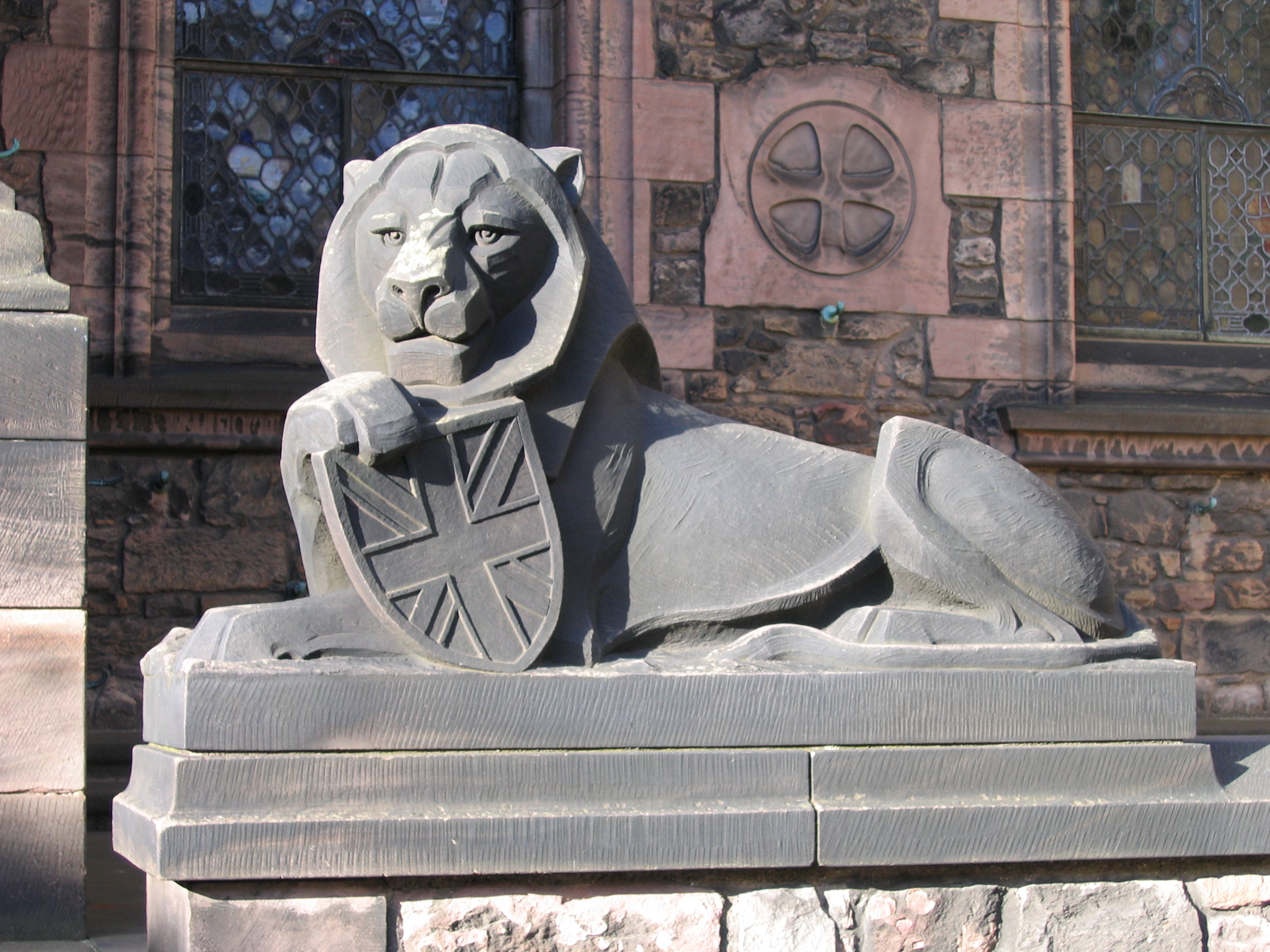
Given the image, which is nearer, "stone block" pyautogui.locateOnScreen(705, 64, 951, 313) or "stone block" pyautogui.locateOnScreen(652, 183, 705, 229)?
"stone block" pyautogui.locateOnScreen(652, 183, 705, 229)

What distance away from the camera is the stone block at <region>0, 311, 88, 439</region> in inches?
144

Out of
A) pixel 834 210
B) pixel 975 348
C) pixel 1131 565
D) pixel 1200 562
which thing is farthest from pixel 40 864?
pixel 1200 562

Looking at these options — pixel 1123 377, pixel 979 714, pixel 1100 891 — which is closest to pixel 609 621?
pixel 979 714

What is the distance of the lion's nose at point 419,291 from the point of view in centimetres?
272

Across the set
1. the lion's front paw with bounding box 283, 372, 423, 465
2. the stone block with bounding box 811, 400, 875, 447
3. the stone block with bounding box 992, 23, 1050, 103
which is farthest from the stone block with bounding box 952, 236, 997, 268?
the lion's front paw with bounding box 283, 372, 423, 465

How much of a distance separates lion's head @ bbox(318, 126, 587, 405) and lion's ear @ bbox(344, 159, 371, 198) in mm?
10

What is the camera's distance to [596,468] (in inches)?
113

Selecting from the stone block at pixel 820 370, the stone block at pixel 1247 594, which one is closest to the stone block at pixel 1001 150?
the stone block at pixel 820 370

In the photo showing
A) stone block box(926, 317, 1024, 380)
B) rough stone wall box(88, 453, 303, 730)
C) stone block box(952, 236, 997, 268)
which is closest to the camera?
rough stone wall box(88, 453, 303, 730)

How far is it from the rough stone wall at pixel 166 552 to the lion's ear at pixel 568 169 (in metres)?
3.96

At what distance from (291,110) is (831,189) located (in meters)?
2.75

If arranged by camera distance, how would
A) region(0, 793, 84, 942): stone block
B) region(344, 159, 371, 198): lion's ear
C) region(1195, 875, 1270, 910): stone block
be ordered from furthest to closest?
region(0, 793, 84, 942): stone block < region(344, 159, 371, 198): lion's ear < region(1195, 875, 1270, 910): stone block

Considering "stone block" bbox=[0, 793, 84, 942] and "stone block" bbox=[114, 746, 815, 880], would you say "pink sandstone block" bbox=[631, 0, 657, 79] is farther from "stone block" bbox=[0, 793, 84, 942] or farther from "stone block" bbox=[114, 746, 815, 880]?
"stone block" bbox=[114, 746, 815, 880]

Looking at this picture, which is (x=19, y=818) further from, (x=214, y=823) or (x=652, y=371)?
(x=652, y=371)
